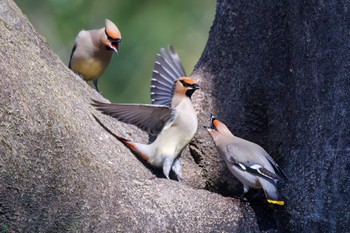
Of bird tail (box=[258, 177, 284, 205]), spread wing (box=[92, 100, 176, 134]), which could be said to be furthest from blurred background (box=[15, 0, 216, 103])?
bird tail (box=[258, 177, 284, 205])

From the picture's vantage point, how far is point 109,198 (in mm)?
4793

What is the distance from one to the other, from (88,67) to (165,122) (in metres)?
1.70

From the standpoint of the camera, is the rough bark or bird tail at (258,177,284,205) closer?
the rough bark

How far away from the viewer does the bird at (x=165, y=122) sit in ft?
18.4

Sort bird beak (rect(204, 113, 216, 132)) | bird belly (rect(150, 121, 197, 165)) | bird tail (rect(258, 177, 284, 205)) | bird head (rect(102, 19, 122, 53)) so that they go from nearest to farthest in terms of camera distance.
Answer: bird tail (rect(258, 177, 284, 205)) < bird belly (rect(150, 121, 197, 165)) < bird beak (rect(204, 113, 216, 132)) < bird head (rect(102, 19, 122, 53))

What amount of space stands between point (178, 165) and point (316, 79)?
1.26m

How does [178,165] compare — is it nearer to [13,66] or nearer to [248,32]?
[248,32]

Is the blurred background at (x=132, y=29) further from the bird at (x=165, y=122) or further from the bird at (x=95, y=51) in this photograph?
the bird at (x=165, y=122)

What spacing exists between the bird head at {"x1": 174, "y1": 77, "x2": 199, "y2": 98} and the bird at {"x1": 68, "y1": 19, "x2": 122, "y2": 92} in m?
1.47

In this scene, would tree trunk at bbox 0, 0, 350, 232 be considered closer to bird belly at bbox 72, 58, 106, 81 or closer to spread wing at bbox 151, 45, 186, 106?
spread wing at bbox 151, 45, 186, 106


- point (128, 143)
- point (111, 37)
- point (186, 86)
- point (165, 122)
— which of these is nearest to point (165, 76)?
point (186, 86)

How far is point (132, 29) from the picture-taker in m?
10.5

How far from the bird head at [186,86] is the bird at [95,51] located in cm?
147

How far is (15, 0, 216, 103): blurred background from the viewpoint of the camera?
10.2 meters
